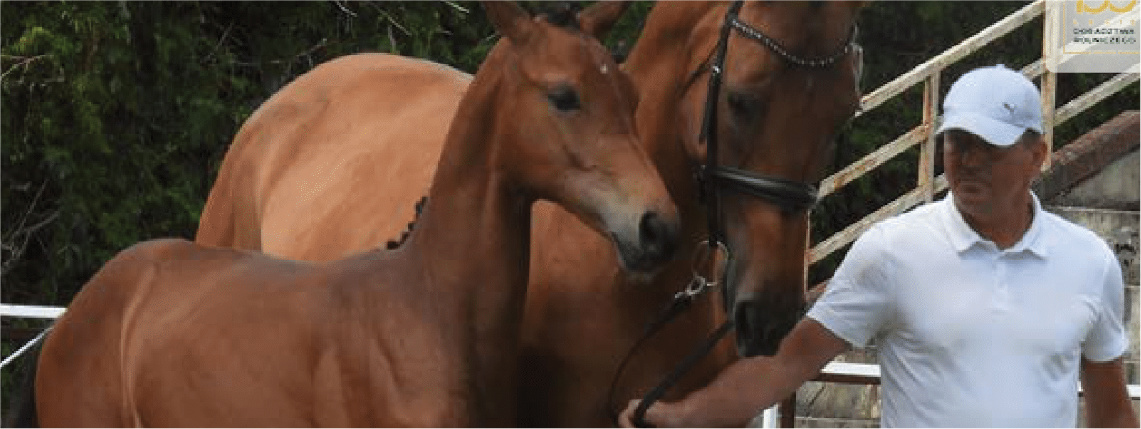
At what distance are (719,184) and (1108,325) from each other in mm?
780

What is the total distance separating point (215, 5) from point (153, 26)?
0.43 m

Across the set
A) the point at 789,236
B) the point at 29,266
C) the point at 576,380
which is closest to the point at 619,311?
the point at 576,380

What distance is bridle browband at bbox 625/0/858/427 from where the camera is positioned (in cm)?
452

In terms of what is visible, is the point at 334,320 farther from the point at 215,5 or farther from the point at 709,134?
the point at 215,5

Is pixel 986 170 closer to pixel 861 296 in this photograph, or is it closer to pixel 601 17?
pixel 861 296

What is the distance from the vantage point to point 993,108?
4.01m

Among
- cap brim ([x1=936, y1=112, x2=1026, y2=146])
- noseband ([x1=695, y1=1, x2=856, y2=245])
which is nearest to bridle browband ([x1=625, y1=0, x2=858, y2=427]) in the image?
noseband ([x1=695, y1=1, x2=856, y2=245])

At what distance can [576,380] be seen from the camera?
4.79 metres

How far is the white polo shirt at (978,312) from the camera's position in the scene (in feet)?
13.5

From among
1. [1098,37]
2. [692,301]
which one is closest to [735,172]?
[692,301]

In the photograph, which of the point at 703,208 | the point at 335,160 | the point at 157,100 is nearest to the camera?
the point at 703,208

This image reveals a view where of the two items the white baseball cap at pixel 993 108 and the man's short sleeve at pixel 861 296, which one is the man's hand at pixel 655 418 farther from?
the white baseball cap at pixel 993 108

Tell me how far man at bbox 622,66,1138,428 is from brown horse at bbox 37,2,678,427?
0.34 metres

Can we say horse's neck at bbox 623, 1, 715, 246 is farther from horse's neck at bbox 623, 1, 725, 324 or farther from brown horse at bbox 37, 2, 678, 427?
brown horse at bbox 37, 2, 678, 427
